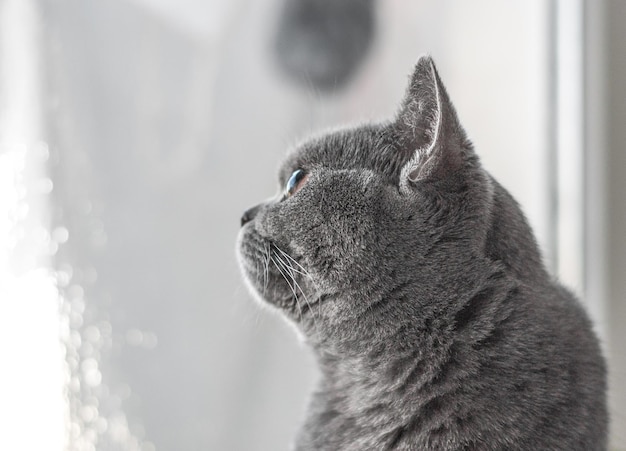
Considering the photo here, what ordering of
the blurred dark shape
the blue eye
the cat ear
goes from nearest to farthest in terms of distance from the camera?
the cat ear
the blue eye
the blurred dark shape

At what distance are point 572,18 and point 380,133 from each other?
0.98 metres

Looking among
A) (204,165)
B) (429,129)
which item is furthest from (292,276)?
(204,165)

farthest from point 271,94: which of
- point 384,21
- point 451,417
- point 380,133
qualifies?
point 451,417

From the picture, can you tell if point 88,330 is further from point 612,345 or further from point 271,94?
point 612,345

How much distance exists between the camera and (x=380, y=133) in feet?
2.94

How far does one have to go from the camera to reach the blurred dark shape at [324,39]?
132 cm

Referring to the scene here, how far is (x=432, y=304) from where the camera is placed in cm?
80

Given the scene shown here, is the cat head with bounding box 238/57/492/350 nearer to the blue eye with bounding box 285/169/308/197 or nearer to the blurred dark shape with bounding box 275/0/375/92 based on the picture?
the blue eye with bounding box 285/169/308/197

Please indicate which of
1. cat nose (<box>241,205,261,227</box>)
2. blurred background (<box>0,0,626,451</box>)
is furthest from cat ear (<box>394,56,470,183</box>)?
cat nose (<box>241,205,261,227</box>)

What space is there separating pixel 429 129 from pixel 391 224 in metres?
0.13

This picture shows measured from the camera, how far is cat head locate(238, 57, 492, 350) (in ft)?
2.62

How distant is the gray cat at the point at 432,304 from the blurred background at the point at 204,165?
18 cm

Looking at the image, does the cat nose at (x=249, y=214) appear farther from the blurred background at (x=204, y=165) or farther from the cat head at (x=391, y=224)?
the blurred background at (x=204, y=165)

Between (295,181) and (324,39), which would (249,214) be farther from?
(324,39)
